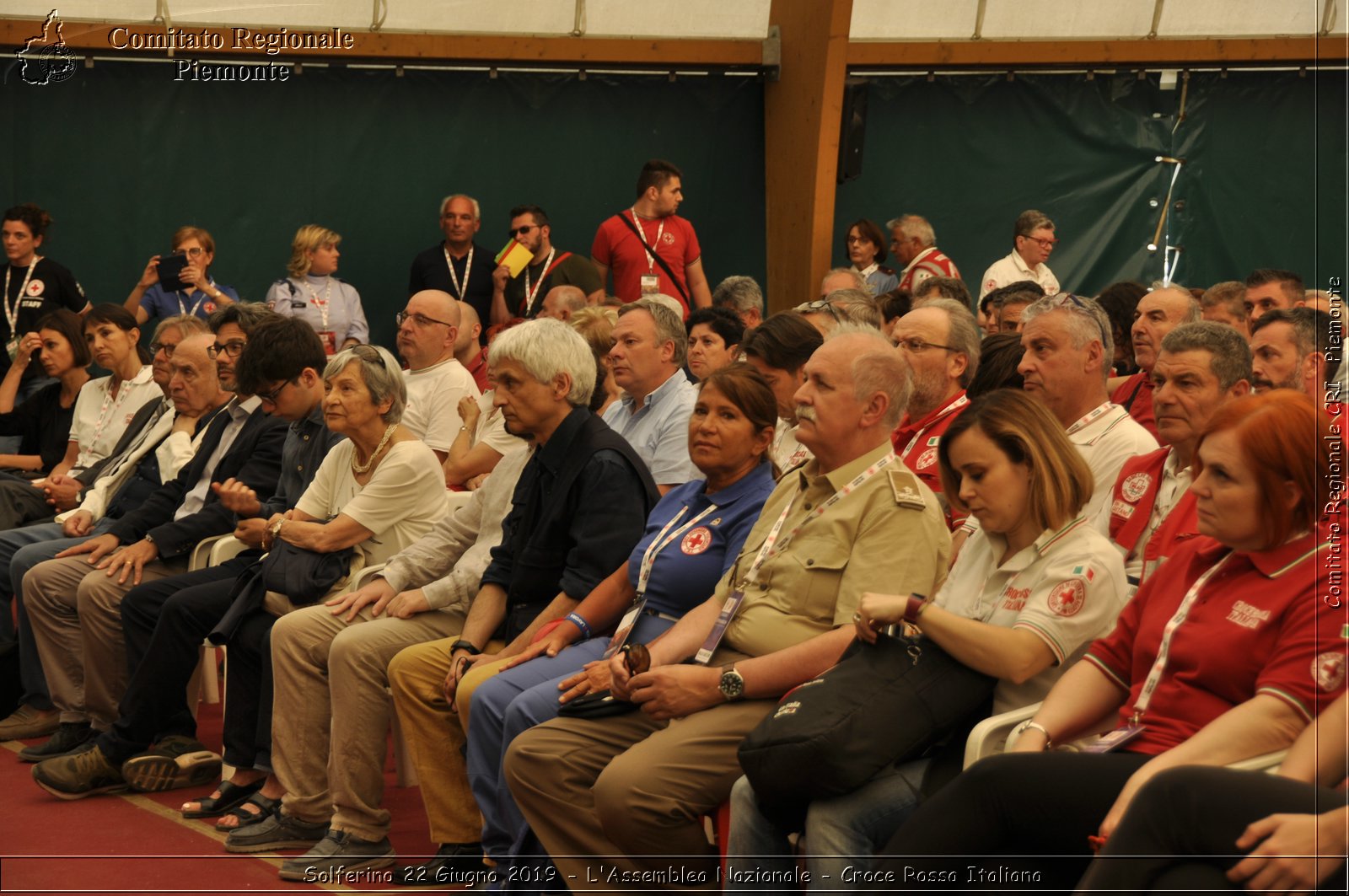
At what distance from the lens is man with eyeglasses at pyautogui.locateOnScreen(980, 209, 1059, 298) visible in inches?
316

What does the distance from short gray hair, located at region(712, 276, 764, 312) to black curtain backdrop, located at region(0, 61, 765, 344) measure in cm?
210

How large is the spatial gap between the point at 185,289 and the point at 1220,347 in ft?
20.9

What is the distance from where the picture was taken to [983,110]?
9586mm

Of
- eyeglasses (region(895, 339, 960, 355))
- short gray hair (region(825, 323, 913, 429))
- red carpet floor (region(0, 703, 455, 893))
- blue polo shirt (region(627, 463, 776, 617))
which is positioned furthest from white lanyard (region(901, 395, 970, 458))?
red carpet floor (region(0, 703, 455, 893))

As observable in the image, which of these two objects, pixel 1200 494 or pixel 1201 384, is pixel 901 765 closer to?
pixel 1200 494

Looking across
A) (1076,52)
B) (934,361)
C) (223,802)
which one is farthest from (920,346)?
(1076,52)

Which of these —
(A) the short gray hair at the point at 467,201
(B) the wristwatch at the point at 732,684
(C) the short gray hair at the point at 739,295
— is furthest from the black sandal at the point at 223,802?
(A) the short gray hair at the point at 467,201

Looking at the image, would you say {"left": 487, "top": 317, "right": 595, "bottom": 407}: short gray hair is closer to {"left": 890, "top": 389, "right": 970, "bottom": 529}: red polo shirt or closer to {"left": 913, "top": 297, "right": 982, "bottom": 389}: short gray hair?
{"left": 890, "top": 389, "right": 970, "bottom": 529}: red polo shirt

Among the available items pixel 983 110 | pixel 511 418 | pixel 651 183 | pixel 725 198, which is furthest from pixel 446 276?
pixel 511 418

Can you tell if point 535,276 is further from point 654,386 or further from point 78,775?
point 78,775

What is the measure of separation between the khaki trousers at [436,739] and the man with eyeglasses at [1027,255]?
507 centimetres

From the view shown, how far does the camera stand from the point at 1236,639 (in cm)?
229

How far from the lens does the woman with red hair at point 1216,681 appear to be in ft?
7.19

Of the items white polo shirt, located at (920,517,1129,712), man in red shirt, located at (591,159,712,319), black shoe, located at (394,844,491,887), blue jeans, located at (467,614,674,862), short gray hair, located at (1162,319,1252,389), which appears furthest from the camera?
man in red shirt, located at (591,159,712,319)
